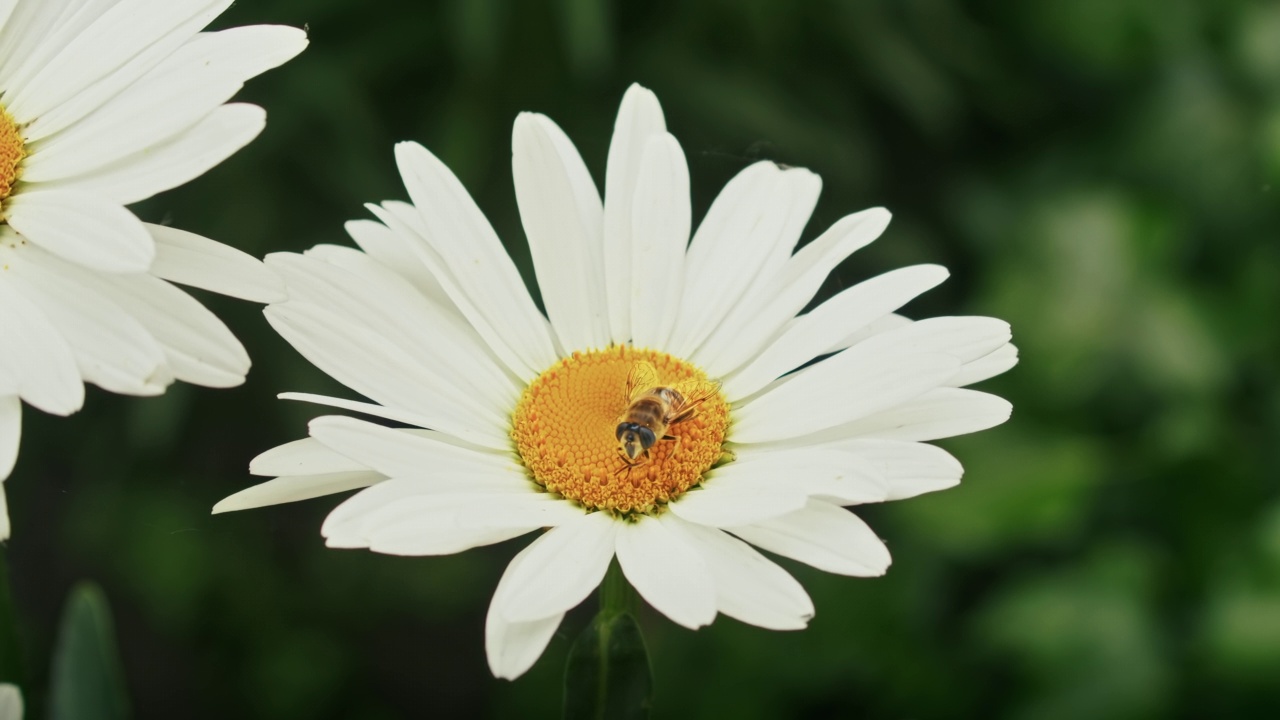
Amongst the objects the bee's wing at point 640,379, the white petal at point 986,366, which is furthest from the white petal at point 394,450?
the white petal at point 986,366

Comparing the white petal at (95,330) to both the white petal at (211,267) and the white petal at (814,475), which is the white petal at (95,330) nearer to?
the white petal at (211,267)

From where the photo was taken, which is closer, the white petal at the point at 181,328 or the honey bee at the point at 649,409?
the white petal at the point at 181,328

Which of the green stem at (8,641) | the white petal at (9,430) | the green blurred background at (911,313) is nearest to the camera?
the white petal at (9,430)

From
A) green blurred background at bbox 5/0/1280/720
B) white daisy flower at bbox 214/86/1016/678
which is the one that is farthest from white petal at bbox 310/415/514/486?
green blurred background at bbox 5/0/1280/720

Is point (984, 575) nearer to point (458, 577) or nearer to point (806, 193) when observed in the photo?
point (458, 577)

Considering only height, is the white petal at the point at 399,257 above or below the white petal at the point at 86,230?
above

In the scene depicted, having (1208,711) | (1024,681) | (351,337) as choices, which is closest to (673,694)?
(1024,681)

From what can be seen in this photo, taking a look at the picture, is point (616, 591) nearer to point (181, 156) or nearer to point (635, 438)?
point (635, 438)

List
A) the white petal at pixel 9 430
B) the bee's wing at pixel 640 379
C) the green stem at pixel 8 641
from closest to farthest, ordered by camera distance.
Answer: the white petal at pixel 9 430
the green stem at pixel 8 641
the bee's wing at pixel 640 379
